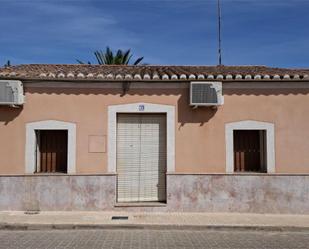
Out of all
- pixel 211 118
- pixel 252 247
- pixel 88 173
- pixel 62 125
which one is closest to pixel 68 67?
pixel 62 125

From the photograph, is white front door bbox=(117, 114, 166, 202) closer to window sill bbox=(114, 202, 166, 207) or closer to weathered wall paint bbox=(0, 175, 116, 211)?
window sill bbox=(114, 202, 166, 207)

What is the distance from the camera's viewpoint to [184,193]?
11.1m

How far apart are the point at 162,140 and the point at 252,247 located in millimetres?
4677

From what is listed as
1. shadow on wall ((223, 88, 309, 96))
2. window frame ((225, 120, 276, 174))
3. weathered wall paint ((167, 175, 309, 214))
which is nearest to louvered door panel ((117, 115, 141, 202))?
weathered wall paint ((167, 175, 309, 214))

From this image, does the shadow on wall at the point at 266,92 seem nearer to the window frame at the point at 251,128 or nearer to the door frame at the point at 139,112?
the window frame at the point at 251,128

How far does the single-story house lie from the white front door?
0.03 m

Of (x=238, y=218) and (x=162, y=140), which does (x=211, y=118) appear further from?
(x=238, y=218)

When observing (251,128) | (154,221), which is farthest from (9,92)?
(251,128)

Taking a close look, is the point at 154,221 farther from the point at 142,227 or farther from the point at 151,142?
the point at 151,142

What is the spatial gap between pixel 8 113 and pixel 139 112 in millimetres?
3784

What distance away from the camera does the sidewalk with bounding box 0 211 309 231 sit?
941cm

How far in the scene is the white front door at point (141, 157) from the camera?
11516 mm

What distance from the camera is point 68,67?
572 inches

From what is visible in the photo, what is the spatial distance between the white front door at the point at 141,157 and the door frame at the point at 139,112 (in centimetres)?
27
